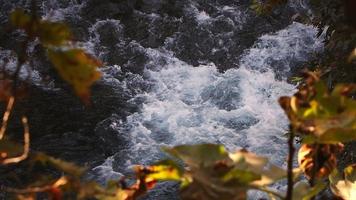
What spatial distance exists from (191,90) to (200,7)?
1.50m

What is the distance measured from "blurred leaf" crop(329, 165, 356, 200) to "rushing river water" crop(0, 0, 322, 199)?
3.18m

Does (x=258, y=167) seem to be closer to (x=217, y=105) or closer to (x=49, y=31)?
(x=49, y=31)

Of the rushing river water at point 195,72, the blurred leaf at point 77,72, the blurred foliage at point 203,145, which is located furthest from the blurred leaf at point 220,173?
the rushing river water at point 195,72

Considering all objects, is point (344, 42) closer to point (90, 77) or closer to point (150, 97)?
point (90, 77)

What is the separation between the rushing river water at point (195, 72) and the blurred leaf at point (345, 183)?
125 inches

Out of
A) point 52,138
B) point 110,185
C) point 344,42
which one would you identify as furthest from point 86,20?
point 110,185

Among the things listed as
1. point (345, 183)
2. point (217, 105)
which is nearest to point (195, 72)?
point (217, 105)

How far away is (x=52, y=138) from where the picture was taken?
436 centimetres

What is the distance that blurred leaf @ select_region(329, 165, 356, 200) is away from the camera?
0.82m

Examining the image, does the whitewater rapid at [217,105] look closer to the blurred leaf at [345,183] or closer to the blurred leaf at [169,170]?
the blurred leaf at [345,183]

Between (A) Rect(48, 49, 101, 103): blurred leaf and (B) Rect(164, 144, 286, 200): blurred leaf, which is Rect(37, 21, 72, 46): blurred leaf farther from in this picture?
(B) Rect(164, 144, 286, 200): blurred leaf

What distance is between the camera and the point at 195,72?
5.35 m

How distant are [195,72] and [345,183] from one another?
454cm

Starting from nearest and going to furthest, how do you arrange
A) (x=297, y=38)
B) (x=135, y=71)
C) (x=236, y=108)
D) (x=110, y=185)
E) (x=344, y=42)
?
(x=110, y=185) < (x=344, y=42) < (x=236, y=108) < (x=135, y=71) < (x=297, y=38)
